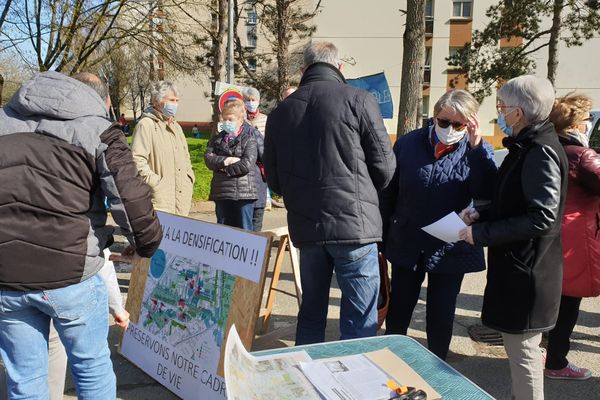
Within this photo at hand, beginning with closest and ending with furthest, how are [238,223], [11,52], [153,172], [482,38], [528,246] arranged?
[528,246]
[153,172]
[238,223]
[11,52]
[482,38]

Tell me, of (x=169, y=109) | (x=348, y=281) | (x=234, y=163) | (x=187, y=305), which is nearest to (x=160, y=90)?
(x=169, y=109)

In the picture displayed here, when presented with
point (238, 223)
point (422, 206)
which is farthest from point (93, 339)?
point (238, 223)

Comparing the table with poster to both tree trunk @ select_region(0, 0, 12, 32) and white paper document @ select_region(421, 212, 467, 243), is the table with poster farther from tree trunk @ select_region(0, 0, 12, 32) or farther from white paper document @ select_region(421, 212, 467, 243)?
tree trunk @ select_region(0, 0, 12, 32)

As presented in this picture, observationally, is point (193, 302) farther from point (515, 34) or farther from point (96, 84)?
point (515, 34)

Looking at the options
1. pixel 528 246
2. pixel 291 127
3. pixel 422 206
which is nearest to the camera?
pixel 528 246

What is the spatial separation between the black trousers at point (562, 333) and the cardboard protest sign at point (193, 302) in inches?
77.5

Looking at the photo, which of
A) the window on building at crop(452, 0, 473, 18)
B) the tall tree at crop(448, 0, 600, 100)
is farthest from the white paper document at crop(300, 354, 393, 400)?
the window on building at crop(452, 0, 473, 18)

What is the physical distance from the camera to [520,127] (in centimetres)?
234

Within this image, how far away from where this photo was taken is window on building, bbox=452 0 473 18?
2964cm

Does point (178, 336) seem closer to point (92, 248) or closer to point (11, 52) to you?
point (92, 248)

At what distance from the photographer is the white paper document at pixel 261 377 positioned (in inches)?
53.5

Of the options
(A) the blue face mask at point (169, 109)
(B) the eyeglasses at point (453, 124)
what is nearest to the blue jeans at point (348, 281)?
(B) the eyeglasses at point (453, 124)

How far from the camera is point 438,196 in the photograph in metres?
2.88

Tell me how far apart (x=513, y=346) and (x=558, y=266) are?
0.44m
